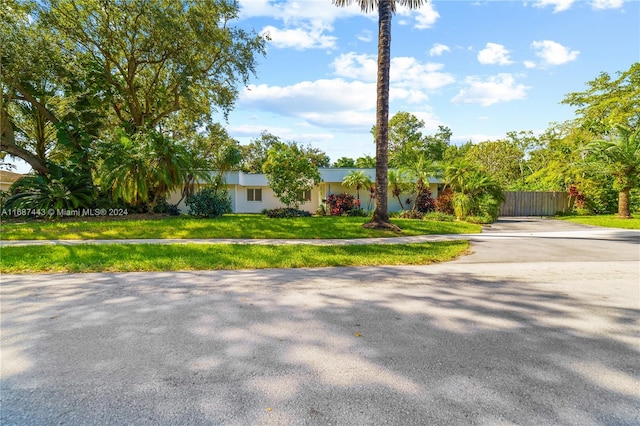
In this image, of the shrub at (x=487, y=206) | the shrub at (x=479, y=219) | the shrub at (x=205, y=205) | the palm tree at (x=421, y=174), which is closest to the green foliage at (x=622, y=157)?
the shrub at (x=487, y=206)

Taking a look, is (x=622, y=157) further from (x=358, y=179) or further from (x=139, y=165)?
(x=139, y=165)

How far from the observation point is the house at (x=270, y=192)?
928 inches

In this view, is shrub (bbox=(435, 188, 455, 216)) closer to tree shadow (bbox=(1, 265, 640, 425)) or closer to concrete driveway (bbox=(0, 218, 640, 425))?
concrete driveway (bbox=(0, 218, 640, 425))

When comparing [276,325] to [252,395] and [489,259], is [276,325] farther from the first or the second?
[489,259]

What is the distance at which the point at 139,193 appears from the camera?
575 inches

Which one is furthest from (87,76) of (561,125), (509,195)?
(561,125)

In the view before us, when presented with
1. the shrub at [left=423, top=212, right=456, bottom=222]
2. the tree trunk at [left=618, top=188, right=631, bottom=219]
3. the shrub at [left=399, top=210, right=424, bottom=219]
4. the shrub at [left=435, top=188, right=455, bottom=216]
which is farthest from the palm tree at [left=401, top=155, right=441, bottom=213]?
the tree trunk at [left=618, top=188, right=631, bottom=219]

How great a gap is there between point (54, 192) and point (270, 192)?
48.1 ft

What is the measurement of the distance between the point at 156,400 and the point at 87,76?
19680mm

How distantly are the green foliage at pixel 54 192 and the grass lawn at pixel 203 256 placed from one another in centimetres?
764

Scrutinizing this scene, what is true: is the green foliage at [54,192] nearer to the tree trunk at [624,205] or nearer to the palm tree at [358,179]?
the palm tree at [358,179]

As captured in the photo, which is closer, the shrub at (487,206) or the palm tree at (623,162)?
the shrub at (487,206)

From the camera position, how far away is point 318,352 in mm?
2900

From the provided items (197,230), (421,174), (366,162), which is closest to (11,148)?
(197,230)
